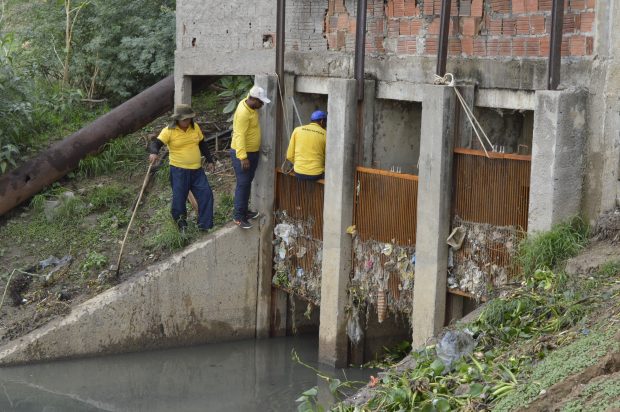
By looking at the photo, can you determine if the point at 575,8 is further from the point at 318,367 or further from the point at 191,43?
the point at 191,43

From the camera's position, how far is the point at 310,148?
10.4 m

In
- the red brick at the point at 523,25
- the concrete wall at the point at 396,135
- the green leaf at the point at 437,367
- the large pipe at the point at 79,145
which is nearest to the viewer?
the green leaf at the point at 437,367

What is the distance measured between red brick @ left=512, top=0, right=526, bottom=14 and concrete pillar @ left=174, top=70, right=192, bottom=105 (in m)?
4.92

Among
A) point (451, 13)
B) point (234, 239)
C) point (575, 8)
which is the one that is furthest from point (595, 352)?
point (234, 239)

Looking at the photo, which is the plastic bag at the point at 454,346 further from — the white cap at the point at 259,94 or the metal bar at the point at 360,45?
the white cap at the point at 259,94

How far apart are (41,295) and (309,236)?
Result: 9.73ft

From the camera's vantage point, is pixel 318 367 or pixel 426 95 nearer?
pixel 426 95

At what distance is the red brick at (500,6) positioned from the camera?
8.66 metres

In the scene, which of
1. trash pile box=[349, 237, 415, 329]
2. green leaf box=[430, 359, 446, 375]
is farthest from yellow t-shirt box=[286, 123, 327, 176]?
green leaf box=[430, 359, 446, 375]

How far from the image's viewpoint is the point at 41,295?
10914mm

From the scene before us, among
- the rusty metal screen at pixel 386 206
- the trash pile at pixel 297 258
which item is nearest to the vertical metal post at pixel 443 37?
the rusty metal screen at pixel 386 206

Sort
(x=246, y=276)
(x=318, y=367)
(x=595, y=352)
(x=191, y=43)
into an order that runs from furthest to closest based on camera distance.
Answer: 1. (x=191, y=43)
2. (x=246, y=276)
3. (x=318, y=367)
4. (x=595, y=352)

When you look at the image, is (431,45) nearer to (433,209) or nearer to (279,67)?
(433,209)

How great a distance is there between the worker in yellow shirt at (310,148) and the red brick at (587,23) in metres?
3.23
